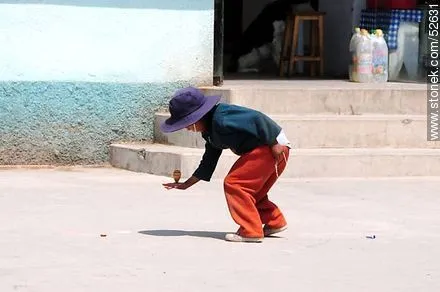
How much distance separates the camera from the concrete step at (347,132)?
938cm

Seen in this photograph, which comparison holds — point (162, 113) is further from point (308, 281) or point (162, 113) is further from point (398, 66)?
point (308, 281)

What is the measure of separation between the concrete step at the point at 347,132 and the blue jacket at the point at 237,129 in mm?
2808

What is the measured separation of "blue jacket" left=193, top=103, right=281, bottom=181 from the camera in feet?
21.1

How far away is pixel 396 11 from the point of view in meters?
11.0

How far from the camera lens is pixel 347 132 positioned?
952 cm

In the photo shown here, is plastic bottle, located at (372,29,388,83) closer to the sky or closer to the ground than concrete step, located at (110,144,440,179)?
closer to the sky

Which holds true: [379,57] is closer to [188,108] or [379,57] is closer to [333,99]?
[333,99]

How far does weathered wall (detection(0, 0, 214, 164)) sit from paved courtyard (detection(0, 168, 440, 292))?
0.58 meters

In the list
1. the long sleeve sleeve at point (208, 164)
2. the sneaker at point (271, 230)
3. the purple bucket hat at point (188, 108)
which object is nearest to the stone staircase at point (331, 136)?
the sneaker at point (271, 230)

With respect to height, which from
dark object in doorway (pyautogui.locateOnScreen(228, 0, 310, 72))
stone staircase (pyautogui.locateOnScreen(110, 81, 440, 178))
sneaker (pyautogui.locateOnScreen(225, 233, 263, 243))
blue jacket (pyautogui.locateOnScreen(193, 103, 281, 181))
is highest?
dark object in doorway (pyautogui.locateOnScreen(228, 0, 310, 72))

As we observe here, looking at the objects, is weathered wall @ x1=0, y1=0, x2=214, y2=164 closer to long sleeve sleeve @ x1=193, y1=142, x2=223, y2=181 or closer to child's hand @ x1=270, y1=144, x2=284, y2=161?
long sleeve sleeve @ x1=193, y1=142, x2=223, y2=181

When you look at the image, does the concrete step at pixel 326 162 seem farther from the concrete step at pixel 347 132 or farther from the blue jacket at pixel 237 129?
the blue jacket at pixel 237 129

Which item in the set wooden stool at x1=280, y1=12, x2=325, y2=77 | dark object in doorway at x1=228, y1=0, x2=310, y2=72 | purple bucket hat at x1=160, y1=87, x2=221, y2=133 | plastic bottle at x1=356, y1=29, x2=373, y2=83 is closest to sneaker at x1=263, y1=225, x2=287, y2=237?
purple bucket hat at x1=160, y1=87, x2=221, y2=133

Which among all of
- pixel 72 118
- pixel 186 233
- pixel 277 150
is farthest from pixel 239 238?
pixel 72 118
